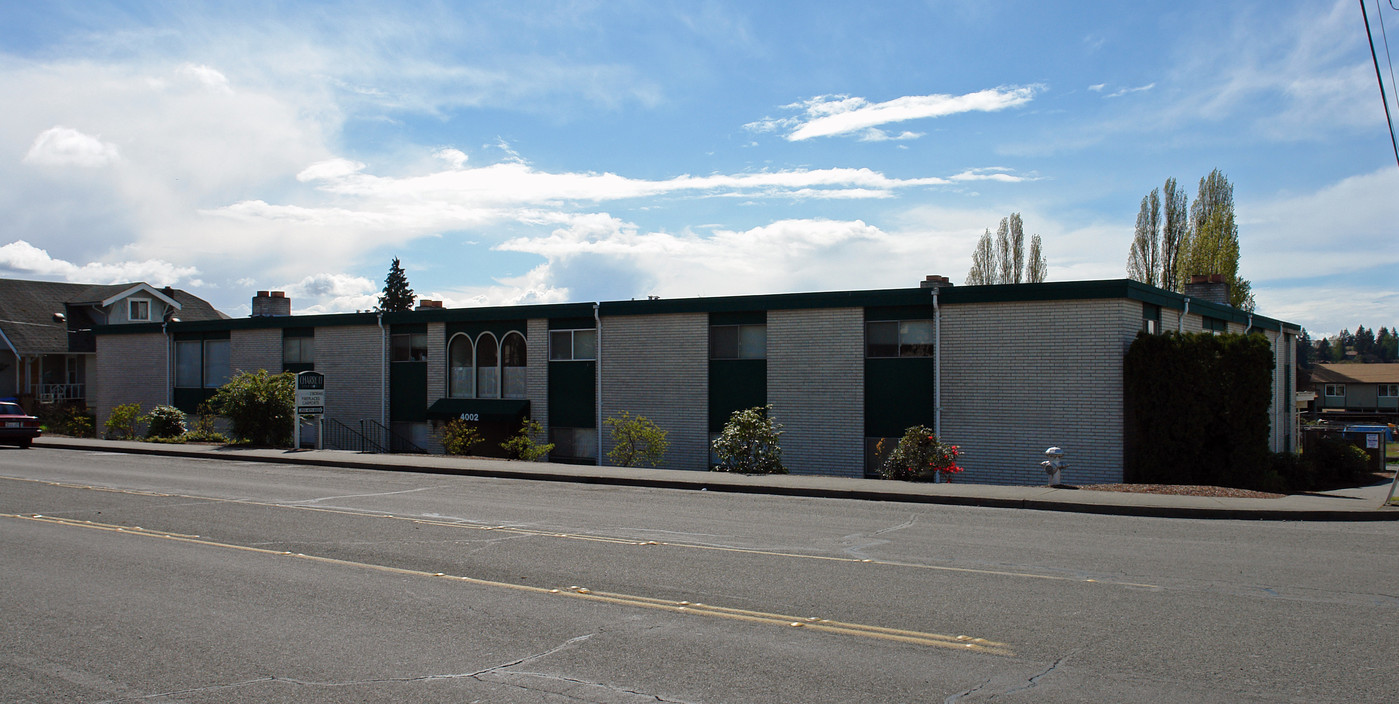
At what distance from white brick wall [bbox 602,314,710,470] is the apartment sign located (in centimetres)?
805

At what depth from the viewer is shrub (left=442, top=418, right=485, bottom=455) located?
85.9ft

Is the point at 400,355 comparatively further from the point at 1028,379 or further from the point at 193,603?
the point at 193,603

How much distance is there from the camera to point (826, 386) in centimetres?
2262

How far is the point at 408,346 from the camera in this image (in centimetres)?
2973

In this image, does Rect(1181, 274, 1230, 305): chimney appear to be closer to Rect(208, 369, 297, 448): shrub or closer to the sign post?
the sign post

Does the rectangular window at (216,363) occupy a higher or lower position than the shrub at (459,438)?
higher

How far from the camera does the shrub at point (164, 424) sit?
99.5 ft

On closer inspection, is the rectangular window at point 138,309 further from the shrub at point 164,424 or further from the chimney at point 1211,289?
the chimney at point 1211,289

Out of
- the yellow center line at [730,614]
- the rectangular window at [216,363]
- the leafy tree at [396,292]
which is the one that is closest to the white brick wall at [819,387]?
the yellow center line at [730,614]

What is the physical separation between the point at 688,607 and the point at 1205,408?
14950 millimetres

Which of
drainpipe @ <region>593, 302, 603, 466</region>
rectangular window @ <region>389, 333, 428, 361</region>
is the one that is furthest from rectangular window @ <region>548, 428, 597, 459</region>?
rectangular window @ <region>389, 333, 428, 361</region>

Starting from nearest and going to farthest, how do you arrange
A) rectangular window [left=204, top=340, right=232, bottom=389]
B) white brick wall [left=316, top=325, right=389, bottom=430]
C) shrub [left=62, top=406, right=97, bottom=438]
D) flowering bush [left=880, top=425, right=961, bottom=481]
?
flowering bush [left=880, top=425, right=961, bottom=481] → white brick wall [left=316, top=325, right=389, bottom=430] → rectangular window [left=204, top=340, right=232, bottom=389] → shrub [left=62, top=406, right=97, bottom=438]

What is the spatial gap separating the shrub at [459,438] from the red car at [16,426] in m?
13.1

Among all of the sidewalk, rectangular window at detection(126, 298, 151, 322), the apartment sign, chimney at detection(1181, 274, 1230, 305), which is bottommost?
the sidewalk
